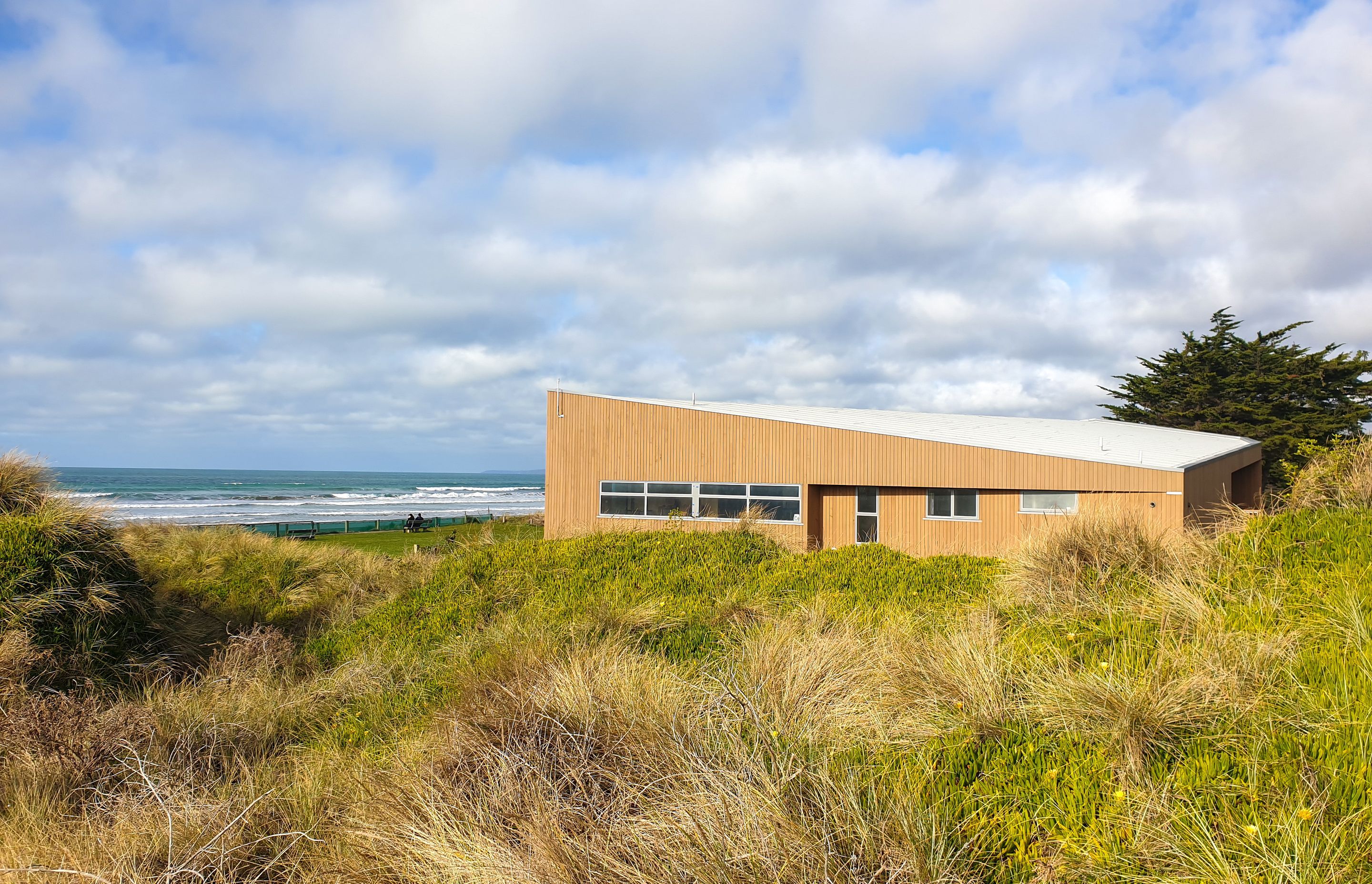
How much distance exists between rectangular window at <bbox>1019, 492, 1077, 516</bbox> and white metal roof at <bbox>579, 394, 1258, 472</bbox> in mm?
820

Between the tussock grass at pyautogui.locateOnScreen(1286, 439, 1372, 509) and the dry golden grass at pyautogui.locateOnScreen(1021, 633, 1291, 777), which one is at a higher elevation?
the tussock grass at pyautogui.locateOnScreen(1286, 439, 1372, 509)

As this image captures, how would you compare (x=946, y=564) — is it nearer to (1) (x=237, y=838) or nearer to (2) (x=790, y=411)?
(1) (x=237, y=838)

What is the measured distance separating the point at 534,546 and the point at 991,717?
9.99 m

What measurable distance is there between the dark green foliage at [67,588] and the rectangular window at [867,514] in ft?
46.6

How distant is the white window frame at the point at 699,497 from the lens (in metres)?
18.6

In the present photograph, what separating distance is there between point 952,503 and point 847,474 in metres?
2.41

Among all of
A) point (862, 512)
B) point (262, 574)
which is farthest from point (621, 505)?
point (262, 574)

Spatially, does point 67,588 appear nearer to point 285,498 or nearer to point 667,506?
point 667,506

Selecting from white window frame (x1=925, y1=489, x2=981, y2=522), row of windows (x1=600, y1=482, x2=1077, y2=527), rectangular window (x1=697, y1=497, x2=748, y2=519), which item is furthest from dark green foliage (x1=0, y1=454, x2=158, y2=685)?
white window frame (x1=925, y1=489, x2=981, y2=522)

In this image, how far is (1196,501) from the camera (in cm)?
1628

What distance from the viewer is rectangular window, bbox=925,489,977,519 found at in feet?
56.0

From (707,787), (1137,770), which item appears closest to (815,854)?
(707,787)

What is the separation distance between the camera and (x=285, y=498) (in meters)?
64.7

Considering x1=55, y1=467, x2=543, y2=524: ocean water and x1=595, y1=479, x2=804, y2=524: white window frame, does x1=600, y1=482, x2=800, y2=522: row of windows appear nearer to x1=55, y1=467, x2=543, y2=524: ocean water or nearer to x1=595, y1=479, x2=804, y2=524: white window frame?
x1=595, y1=479, x2=804, y2=524: white window frame
